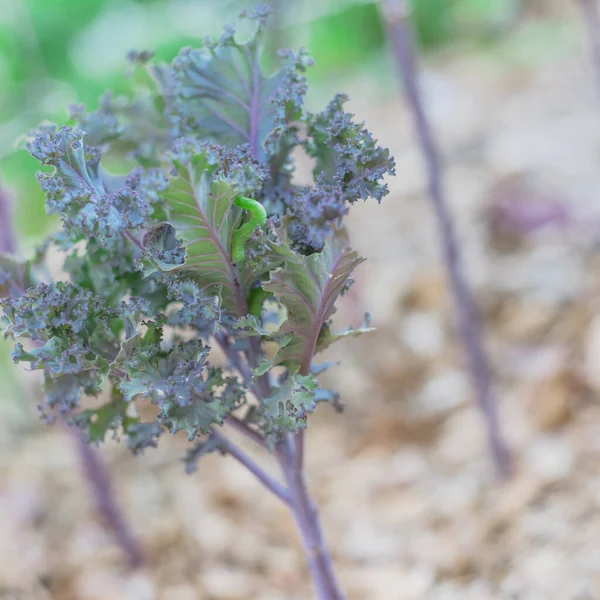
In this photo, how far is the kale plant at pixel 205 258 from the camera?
1.24 meters

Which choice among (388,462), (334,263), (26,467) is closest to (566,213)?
(388,462)

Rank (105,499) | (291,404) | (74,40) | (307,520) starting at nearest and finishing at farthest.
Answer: (291,404), (307,520), (105,499), (74,40)

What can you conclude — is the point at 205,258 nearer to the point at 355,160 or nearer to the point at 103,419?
the point at 355,160

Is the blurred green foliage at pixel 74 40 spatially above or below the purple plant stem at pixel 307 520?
above

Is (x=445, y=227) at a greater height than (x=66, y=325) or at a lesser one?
greater

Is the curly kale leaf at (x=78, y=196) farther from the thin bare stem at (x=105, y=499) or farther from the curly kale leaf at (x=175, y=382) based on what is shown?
the thin bare stem at (x=105, y=499)

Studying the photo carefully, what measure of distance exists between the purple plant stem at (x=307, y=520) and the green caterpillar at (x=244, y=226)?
46 centimetres

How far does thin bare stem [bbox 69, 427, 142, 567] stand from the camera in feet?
9.04

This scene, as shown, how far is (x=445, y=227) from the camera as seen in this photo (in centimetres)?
286

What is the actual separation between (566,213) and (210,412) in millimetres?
3862

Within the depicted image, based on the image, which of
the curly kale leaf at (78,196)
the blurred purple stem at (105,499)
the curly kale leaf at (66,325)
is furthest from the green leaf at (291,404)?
the blurred purple stem at (105,499)

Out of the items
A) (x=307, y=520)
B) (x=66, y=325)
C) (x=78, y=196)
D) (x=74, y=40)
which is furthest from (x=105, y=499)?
(x=74, y=40)

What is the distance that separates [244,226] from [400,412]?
267 cm

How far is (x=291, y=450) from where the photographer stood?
155 centimetres
